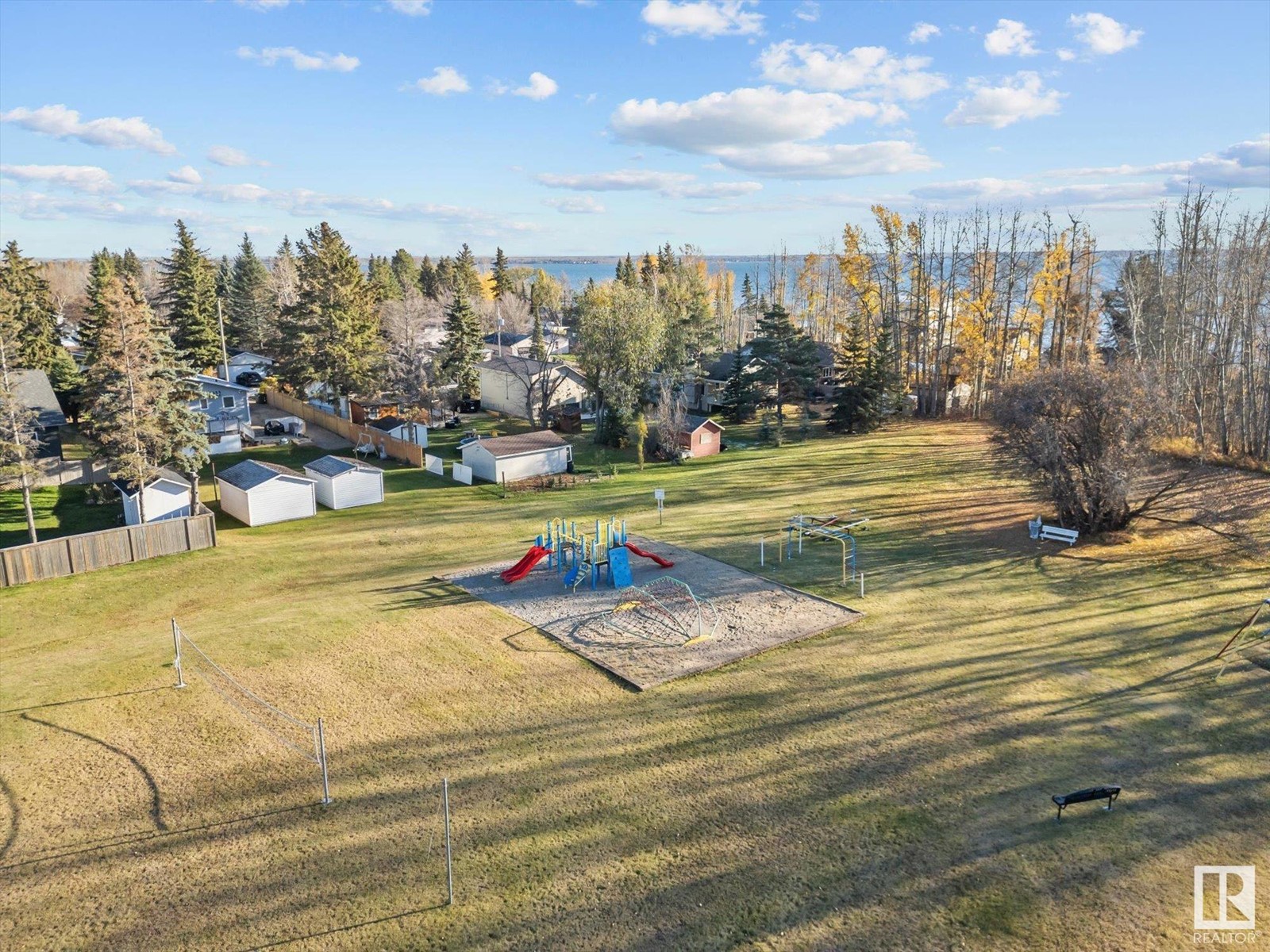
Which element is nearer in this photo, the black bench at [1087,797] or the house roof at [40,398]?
the black bench at [1087,797]

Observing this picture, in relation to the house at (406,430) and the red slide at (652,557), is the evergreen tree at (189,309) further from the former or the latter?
the red slide at (652,557)

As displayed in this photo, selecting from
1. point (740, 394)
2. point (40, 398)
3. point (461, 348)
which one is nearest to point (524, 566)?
point (40, 398)

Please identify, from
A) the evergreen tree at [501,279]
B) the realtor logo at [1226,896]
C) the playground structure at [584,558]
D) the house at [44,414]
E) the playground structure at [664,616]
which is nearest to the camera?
the realtor logo at [1226,896]

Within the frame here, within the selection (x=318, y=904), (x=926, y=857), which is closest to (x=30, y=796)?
(x=318, y=904)

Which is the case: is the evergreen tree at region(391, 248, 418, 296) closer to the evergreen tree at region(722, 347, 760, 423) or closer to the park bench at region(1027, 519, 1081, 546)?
the evergreen tree at region(722, 347, 760, 423)

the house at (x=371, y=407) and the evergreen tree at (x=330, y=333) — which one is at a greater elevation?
the evergreen tree at (x=330, y=333)

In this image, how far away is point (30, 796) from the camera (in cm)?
1277

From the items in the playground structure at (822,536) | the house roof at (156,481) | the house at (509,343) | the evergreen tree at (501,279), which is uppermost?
the evergreen tree at (501,279)

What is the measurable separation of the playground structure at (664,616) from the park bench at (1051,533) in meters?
12.3

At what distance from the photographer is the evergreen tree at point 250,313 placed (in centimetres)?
7719

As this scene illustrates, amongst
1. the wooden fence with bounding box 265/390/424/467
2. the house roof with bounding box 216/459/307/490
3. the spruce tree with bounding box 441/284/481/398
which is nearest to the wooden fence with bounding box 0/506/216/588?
the house roof with bounding box 216/459/307/490

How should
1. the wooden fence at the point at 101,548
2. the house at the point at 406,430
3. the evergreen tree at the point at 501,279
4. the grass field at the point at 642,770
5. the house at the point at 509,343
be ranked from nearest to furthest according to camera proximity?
the grass field at the point at 642,770 → the wooden fence at the point at 101,548 → the house at the point at 406,430 → the house at the point at 509,343 → the evergreen tree at the point at 501,279

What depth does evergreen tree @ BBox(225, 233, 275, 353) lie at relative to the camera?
253ft

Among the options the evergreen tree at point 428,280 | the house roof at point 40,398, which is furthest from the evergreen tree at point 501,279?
the house roof at point 40,398
